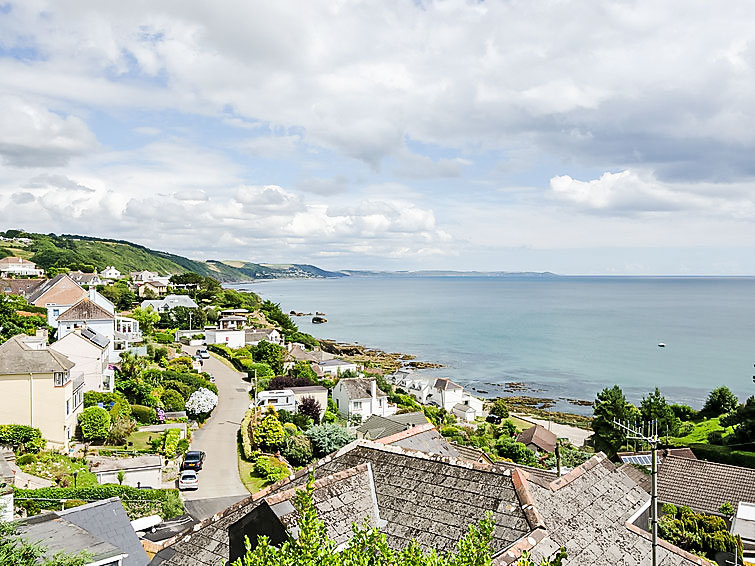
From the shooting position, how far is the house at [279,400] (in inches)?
1666

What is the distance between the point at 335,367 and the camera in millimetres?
66438

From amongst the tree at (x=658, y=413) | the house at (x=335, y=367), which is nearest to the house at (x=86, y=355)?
the house at (x=335, y=367)

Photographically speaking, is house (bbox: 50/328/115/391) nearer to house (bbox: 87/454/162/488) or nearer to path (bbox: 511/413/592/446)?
house (bbox: 87/454/162/488)

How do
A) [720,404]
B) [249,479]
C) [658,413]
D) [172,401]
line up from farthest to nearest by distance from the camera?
1. [720,404]
2. [658,413]
3. [172,401]
4. [249,479]

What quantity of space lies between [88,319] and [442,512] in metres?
44.3

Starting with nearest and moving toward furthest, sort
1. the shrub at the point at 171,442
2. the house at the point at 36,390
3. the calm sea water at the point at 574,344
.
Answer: the house at the point at 36,390 → the shrub at the point at 171,442 → the calm sea water at the point at 574,344

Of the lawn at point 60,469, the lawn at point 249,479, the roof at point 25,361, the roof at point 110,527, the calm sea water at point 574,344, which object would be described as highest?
the roof at point 25,361

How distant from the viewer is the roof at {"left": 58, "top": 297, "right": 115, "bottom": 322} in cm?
4435

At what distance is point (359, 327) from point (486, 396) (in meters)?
69.4

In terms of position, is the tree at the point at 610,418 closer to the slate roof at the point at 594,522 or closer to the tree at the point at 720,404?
the tree at the point at 720,404

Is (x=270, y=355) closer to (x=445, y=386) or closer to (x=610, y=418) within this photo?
(x=445, y=386)

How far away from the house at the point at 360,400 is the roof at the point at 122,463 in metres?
23.3

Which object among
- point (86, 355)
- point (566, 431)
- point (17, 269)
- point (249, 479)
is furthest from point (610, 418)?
point (17, 269)

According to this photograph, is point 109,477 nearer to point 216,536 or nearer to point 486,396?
point 216,536
